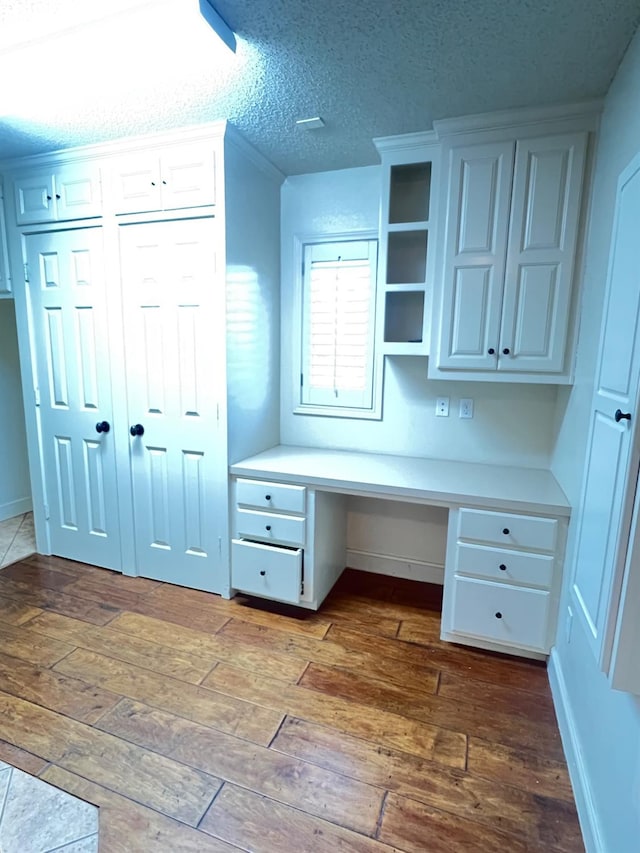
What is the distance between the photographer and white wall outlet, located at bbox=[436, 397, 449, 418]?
246cm

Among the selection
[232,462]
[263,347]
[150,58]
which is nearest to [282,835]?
[232,462]

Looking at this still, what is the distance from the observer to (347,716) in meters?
1.66

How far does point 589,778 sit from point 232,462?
1884 mm

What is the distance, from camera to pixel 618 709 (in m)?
1.15

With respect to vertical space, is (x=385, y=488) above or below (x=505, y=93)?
below

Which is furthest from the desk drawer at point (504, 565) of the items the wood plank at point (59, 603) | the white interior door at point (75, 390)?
the white interior door at point (75, 390)

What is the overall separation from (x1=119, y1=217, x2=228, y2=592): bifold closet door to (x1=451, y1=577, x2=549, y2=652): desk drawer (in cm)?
130

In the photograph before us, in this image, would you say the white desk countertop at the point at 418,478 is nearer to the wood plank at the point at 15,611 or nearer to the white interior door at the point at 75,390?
the white interior door at the point at 75,390

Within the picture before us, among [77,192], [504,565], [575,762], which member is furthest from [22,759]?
[77,192]

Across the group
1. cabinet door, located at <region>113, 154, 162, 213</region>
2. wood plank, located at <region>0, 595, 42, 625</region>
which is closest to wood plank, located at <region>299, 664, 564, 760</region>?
wood plank, located at <region>0, 595, 42, 625</region>

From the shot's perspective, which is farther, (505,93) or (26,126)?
(26,126)

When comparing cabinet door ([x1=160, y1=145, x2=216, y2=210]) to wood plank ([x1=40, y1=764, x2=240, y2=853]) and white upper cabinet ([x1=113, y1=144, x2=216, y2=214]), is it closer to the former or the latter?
white upper cabinet ([x1=113, y1=144, x2=216, y2=214])

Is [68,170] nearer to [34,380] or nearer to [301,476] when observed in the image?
[34,380]

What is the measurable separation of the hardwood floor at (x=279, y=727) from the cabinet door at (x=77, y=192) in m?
2.19
